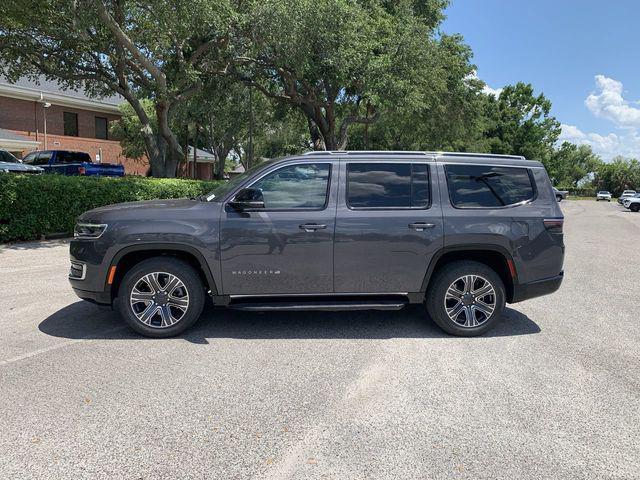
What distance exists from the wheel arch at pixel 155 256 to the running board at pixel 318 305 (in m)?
0.39

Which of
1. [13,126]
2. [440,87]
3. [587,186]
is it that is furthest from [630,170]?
[13,126]

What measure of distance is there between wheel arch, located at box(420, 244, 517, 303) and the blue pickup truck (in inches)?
830

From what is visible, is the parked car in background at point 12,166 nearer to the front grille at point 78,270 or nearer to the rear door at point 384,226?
the front grille at point 78,270

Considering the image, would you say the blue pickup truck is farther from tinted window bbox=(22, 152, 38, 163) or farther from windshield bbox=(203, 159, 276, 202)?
windshield bbox=(203, 159, 276, 202)

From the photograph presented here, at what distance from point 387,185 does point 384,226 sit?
47 cm

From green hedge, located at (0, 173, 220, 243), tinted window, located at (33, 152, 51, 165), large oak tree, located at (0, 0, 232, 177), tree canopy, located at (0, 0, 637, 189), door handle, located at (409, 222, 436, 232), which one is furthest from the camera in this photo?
tinted window, located at (33, 152, 51, 165)

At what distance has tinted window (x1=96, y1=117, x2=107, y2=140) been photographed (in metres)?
35.0

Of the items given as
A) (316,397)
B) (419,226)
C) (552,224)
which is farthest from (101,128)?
(316,397)

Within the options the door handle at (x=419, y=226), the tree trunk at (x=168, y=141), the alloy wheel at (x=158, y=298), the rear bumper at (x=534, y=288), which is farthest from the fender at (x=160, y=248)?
the tree trunk at (x=168, y=141)

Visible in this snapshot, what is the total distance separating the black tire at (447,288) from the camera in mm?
5113

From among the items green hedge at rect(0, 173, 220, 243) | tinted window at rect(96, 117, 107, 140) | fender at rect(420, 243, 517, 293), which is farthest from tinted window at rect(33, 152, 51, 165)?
fender at rect(420, 243, 517, 293)

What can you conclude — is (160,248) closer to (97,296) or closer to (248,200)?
(97,296)

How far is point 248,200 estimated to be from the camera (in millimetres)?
4844

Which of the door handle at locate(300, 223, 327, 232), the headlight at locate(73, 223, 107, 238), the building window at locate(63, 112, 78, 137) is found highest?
the building window at locate(63, 112, 78, 137)
